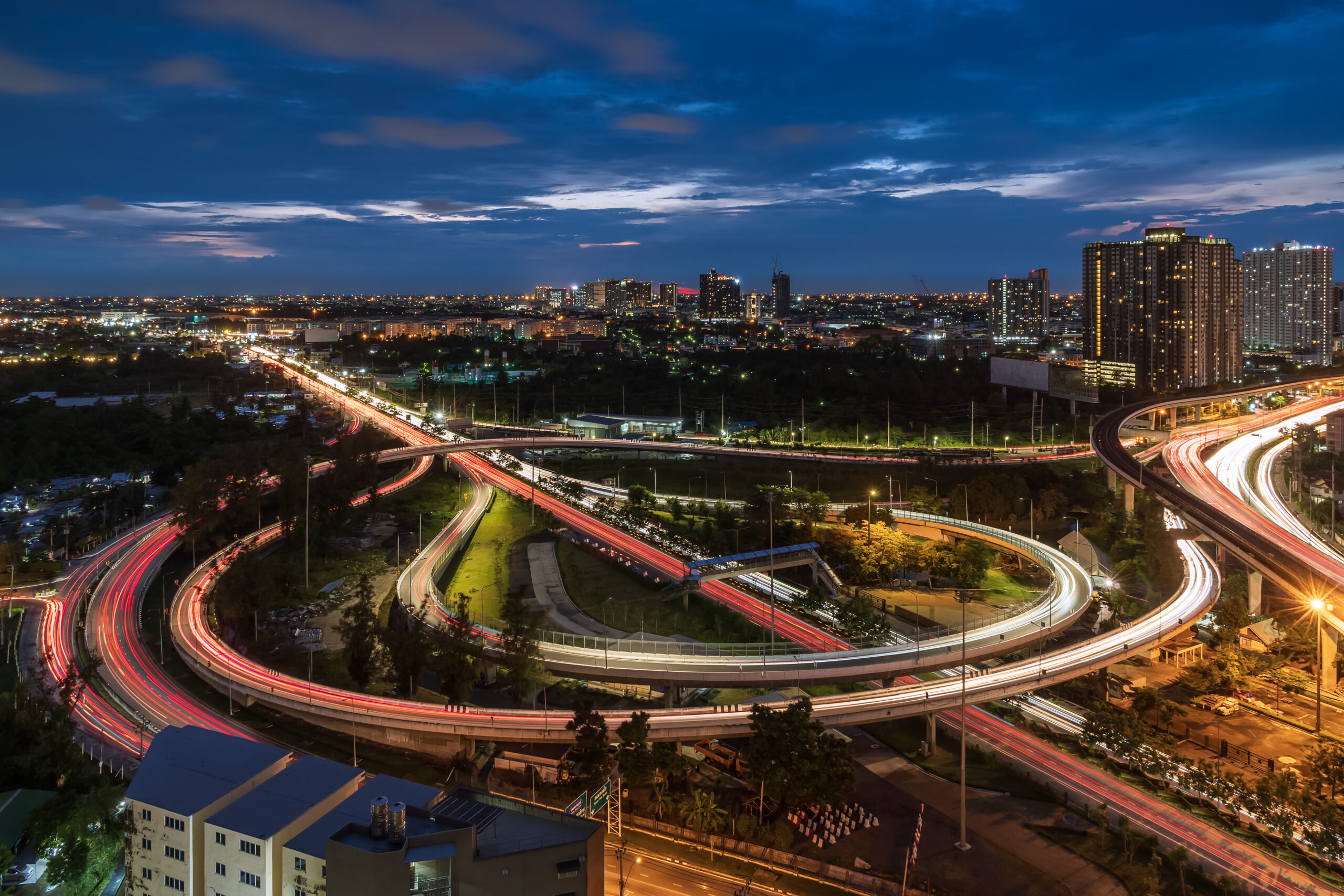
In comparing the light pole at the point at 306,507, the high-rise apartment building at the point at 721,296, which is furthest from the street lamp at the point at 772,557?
the high-rise apartment building at the point at 721,296

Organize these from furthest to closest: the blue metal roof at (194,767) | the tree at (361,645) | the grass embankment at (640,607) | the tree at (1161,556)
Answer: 1. the tree at (1161,556)
2. the grass embankment at (640,607)
3. the tree at (361,645)
4. the blue metal roof at (194,767)

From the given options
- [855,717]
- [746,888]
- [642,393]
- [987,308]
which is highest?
[987,308]

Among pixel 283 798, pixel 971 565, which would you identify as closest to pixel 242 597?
pixel 283 798

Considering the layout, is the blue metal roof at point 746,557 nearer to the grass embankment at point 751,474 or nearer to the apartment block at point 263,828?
the grass embankment at point 751,474

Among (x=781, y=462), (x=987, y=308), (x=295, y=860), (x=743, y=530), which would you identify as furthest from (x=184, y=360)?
(x=987, y=308)

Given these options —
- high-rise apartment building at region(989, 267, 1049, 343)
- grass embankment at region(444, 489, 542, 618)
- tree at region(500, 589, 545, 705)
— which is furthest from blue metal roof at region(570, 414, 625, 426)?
high-rise apartment building at region(989, 267, 1049, 343)

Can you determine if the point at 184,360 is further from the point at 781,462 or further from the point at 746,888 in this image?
the point at 746,888

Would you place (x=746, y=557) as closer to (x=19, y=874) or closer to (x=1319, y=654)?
(x=1319, y=654)
